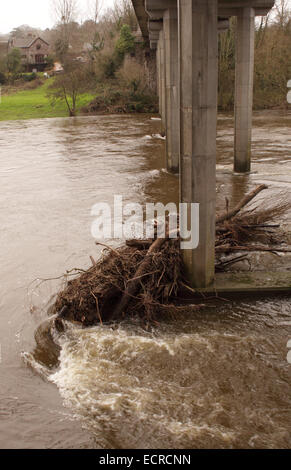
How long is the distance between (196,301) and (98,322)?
5.72 feet

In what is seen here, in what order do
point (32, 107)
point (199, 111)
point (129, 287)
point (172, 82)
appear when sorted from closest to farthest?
point (199, 111) → point (129, 287) → point (172, 82) → point (32, 107)

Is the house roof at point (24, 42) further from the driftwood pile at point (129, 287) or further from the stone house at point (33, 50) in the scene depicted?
the driftwood pile at point (129, 287)

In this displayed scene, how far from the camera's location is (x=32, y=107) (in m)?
53.7

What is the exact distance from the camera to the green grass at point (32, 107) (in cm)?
4928

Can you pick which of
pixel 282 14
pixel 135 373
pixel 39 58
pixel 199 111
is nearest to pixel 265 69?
pixel 282 14

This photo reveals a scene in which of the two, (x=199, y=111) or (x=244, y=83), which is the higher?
(x=244, y=83)

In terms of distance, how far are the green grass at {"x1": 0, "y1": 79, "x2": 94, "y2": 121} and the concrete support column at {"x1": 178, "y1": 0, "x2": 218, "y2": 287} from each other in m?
43.6

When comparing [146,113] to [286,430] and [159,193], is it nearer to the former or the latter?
[159,193]

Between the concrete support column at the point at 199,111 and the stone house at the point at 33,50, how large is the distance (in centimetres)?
8553

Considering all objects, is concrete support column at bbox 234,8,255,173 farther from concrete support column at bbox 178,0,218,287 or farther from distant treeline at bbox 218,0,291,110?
distant treeline at bbox 218,0,291,110

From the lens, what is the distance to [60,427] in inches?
Result: 207

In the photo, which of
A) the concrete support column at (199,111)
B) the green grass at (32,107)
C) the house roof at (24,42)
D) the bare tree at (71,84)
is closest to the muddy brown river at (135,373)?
the concrete support column at (199,111)

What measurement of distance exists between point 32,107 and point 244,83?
139ft

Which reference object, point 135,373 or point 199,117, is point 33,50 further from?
point 135,373
